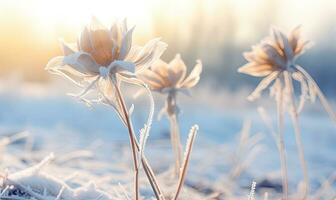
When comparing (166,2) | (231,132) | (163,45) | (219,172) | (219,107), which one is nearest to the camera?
(163,45)

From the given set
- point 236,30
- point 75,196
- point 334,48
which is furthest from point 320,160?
point 334,48

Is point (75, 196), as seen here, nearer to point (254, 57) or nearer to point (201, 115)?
point (254, 57)

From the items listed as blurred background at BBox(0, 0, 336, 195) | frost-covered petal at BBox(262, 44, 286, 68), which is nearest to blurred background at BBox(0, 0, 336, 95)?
blurred background at BBox(0, 0, 336, 195)

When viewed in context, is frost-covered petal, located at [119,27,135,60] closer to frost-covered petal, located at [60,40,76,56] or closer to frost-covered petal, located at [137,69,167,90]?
frost-covered petal, located at [60,40,76,56]

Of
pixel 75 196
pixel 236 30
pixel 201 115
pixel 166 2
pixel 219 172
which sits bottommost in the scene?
pixel 75 196

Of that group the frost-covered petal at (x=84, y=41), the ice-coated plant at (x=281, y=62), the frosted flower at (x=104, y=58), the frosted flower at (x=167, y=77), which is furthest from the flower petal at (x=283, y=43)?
A: the frost-covered petal at (x=84, y=41)

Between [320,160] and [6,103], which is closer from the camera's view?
[320,160]
